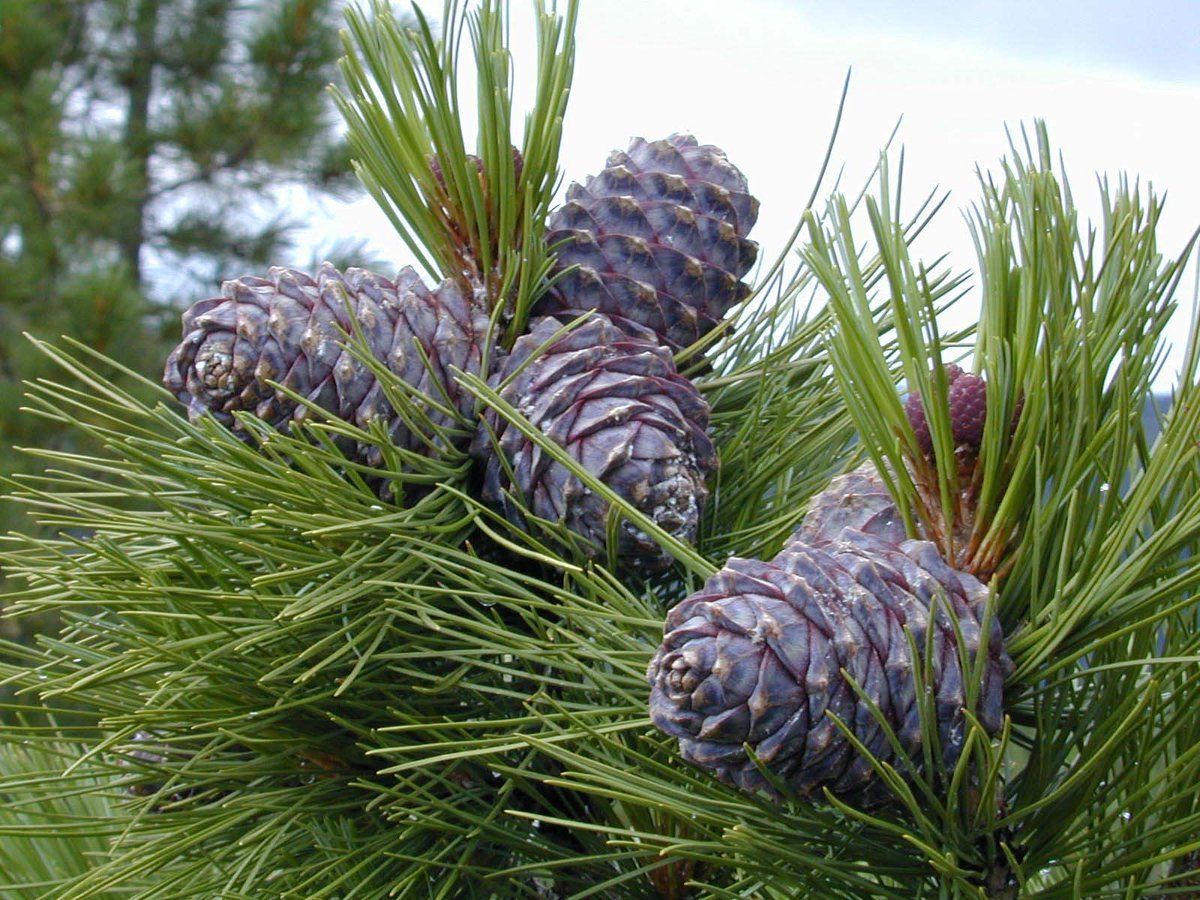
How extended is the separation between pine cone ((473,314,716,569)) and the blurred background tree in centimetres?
302

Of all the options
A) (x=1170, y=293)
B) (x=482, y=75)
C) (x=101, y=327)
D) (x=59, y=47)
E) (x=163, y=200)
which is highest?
(x=59, y=47)

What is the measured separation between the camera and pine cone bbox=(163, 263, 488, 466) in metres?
0.41

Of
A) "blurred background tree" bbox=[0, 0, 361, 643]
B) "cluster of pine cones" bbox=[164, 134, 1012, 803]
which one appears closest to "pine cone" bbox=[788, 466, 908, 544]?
"cluster of pine cones" bbox=[164, 134, 1012, 803]

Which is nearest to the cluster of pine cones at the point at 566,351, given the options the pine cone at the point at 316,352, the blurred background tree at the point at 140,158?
the pine cone at the point at 316,352

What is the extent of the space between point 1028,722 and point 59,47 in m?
4.28

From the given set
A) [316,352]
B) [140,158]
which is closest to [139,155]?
[140,158]

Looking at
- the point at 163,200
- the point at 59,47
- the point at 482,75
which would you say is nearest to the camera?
the point at 482,75

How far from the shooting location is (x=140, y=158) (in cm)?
399

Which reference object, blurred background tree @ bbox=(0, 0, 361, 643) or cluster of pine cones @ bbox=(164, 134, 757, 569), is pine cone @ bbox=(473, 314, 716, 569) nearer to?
cluster of pine cones @ bbox=(164, 134, 757, 569)

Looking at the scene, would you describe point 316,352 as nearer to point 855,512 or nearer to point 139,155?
point 855,512

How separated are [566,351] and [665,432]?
5cm

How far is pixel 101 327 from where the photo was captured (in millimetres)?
3139

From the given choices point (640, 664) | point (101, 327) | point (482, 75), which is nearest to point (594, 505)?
point (640, 664)

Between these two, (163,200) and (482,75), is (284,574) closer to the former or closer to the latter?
(482,75)
